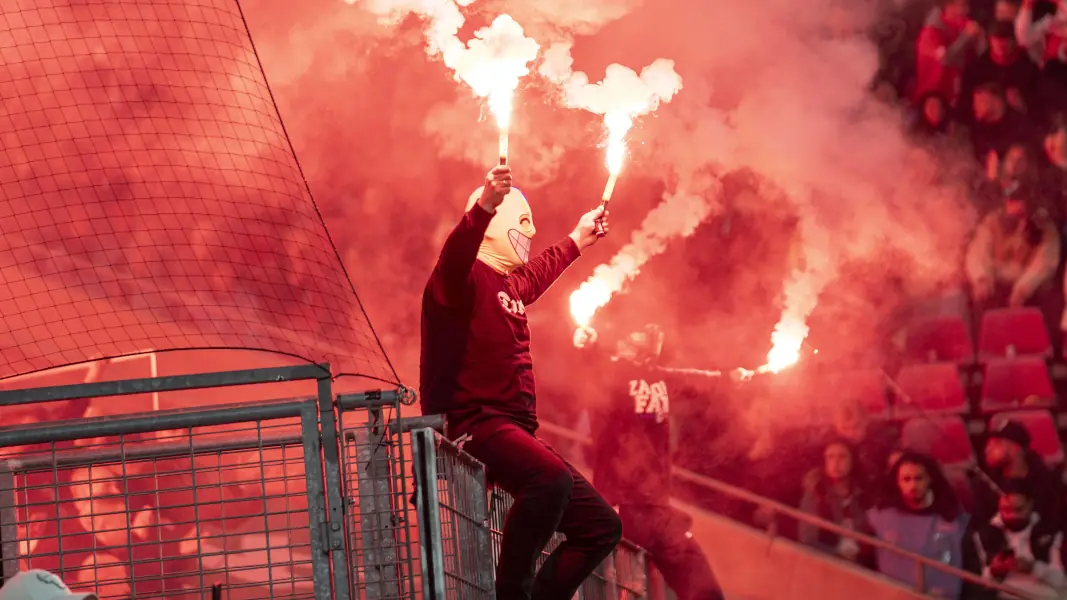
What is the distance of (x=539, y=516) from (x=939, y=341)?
3655 mm

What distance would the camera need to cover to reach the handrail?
5.46 m

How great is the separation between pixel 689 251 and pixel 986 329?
1.39 m

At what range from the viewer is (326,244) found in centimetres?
564

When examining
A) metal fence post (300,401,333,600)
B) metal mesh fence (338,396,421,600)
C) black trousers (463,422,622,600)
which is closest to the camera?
metal fence post (300,401,333,600)

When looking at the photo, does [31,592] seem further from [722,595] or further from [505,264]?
[722,595]

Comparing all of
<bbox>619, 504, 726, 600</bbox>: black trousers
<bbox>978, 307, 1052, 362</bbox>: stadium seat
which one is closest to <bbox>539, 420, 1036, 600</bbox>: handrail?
<bbox>619, 504, 726, 600</bbox>: black trousers

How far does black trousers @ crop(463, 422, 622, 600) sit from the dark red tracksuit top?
7 centimetres

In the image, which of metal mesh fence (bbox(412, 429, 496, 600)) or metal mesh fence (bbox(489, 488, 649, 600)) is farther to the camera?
metal mesh fence (bbox(489, 488, 649, 600))

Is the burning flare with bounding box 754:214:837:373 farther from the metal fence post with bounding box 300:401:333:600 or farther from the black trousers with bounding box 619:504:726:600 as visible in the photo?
the metal fence post with bounding box 300:401:333:600

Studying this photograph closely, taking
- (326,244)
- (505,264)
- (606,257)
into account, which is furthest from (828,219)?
(505,264)

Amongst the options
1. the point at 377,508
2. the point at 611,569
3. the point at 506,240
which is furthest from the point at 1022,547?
the point at 377,508

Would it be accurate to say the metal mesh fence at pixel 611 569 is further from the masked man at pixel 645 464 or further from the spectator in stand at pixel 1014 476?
the spectator in stand at pixel 1014 476

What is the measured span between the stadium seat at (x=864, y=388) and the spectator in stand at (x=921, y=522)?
24cm

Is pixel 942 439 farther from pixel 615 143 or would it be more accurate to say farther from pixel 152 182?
pixel 152 182
